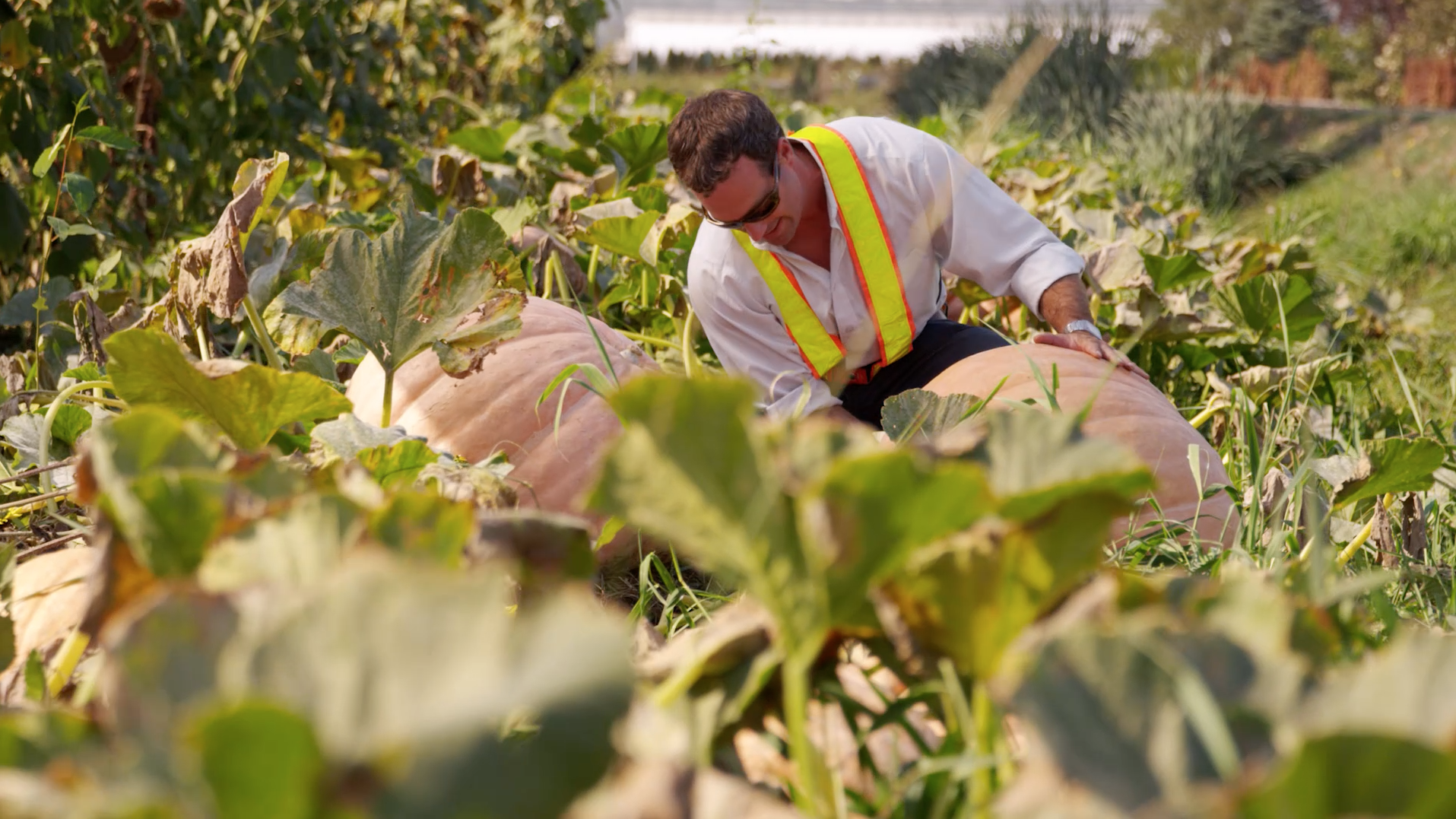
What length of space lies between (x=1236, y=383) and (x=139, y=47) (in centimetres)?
276

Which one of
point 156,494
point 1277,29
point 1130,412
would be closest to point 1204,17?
point 1277,29

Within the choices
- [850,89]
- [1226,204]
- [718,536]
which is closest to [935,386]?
[718,536]

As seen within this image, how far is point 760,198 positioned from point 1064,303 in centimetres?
64

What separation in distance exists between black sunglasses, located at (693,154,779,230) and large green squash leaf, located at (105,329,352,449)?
1421mm

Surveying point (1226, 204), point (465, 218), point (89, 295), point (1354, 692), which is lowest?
point (1226, 204)

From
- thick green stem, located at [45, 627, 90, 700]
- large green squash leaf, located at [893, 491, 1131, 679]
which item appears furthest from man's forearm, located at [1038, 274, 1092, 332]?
thick green stem, located at [45, 627, 90, 700]

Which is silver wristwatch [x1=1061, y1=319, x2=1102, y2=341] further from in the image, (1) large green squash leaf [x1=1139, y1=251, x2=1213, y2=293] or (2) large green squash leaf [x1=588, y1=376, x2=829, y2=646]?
(2) large green squash leaf [x1=588, y1=376, x2=829, y2=646]

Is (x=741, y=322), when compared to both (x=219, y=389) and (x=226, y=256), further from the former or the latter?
(x=219, y=389)

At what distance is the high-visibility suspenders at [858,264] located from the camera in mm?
2436

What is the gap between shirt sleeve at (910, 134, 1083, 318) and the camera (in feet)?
8.07

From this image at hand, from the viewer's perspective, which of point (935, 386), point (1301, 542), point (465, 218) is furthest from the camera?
point (935, 386)

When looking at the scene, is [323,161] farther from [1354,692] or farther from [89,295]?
[1354,692]

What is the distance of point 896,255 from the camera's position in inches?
99.1

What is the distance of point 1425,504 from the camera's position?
5.77 ft
